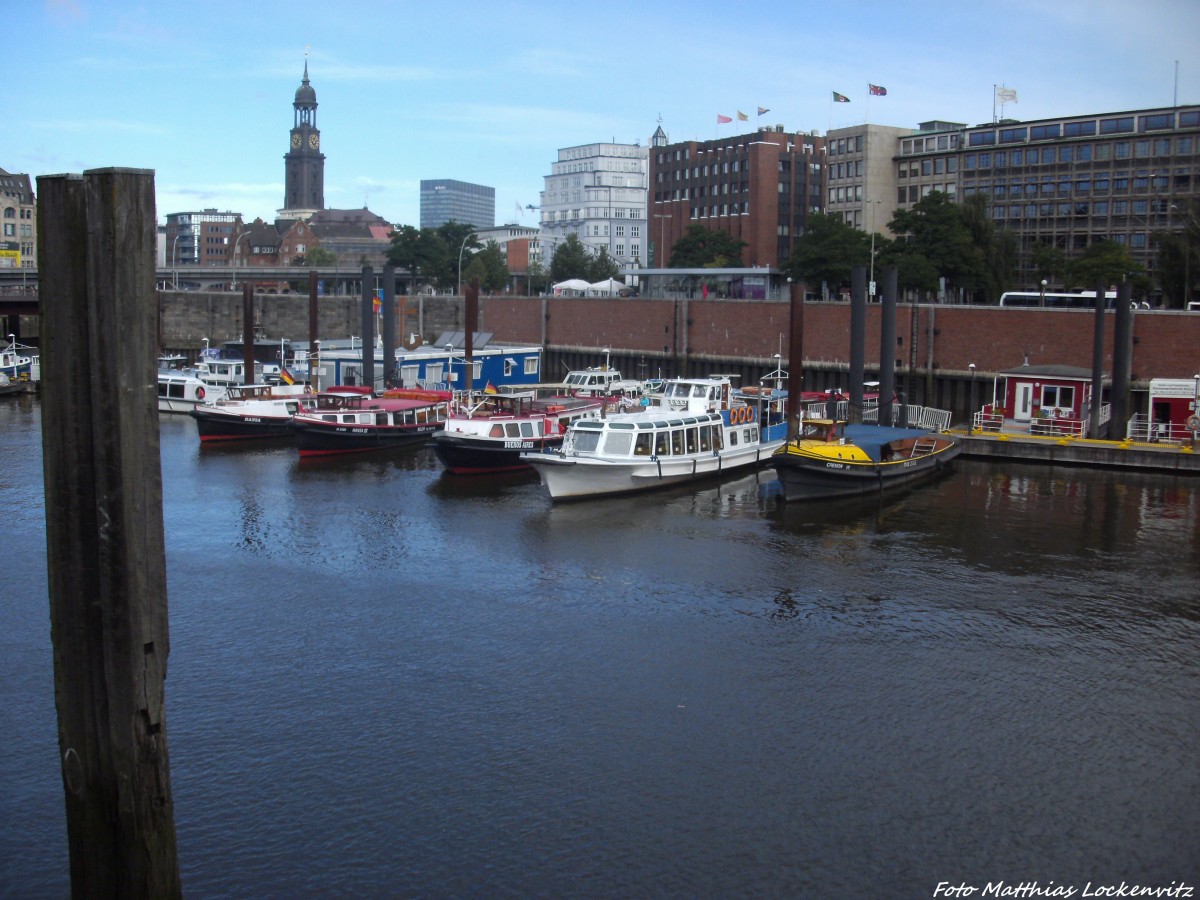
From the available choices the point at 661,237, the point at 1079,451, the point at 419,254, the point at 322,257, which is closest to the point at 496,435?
the point at 1079,451

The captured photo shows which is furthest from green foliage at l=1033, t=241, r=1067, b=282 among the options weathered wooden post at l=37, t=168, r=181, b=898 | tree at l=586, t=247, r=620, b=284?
weathered wooden post at l=37, t=168, r=181, b=898

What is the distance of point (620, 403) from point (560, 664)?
1066 inches

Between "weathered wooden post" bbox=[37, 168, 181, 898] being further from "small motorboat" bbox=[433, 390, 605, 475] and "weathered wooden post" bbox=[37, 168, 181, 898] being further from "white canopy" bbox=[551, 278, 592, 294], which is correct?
"white canopy" bbox=[551, 278, 592, 294]

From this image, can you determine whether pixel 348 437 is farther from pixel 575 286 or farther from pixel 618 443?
pixel 575 286

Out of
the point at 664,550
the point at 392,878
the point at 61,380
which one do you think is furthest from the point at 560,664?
the point at 61,380

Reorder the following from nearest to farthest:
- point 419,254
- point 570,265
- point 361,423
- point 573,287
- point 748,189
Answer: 1. point 361,423
2. point 573,287
3. point 748,189
4. point 419,254
5. point 570,265

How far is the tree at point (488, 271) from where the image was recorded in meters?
125

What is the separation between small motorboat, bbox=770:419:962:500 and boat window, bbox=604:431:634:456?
15.8 feet

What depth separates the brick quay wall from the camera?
5600 centimetres

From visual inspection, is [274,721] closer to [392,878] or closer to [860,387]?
[392,878]

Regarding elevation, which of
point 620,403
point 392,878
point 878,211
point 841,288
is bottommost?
point 392,878

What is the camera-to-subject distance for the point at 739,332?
7312 centimetres

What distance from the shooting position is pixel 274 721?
2008cm

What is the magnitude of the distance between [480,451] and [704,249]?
79039 mm
